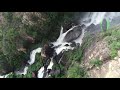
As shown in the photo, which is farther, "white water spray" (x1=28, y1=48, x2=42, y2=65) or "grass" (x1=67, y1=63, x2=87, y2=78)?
"white water spray" (x1=28, y1=48, x2=42, y2=65)

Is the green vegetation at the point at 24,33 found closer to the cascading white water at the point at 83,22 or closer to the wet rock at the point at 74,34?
the cascading white water at the point at 83,22

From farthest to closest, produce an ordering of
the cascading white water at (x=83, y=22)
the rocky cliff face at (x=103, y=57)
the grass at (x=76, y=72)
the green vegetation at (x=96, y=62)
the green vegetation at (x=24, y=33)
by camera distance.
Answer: the green vegetation at (x=24, y=33) < the cascading white water at (x=83, y=22) < the grass at (x=76, y=72) < the green vegetation at (x=96, y=62) < the rocky cliff face at (x=103, y=57)

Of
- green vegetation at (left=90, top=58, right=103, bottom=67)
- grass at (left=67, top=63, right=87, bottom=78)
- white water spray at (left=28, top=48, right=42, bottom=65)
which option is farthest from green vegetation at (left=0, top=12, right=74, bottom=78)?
green vegetation at (left=90, top=58, right=103, bottom=67)

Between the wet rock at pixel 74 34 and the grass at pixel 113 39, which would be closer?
the grass at pixel 113 39

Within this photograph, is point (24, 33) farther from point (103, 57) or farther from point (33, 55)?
point (103, 57)

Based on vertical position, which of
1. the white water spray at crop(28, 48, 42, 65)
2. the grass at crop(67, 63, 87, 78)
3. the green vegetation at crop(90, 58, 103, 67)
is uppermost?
the white water spray at crop(28, 48, 42, 65)

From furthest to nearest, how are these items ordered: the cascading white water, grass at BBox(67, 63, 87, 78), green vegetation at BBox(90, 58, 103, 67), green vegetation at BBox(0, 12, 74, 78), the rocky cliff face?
green vegetation at BBox(0, 12, 74, 78) < the cascading white water < grass at BBox(67, 63, 87, 78) < green vegetation at BBox(90, 58, 103, 67) < the rocky cliff face

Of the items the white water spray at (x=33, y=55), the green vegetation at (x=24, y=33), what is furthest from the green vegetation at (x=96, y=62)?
the white water spray at (x=33, y=55)

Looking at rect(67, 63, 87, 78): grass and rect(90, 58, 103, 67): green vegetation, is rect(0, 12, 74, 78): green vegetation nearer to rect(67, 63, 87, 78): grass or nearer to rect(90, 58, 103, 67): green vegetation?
rect(67, 63, 87, 78): grass

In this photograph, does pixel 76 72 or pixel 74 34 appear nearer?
pixel 76 72

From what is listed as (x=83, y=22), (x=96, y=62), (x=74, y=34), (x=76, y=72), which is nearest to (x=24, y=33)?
(x=74, y=34)
